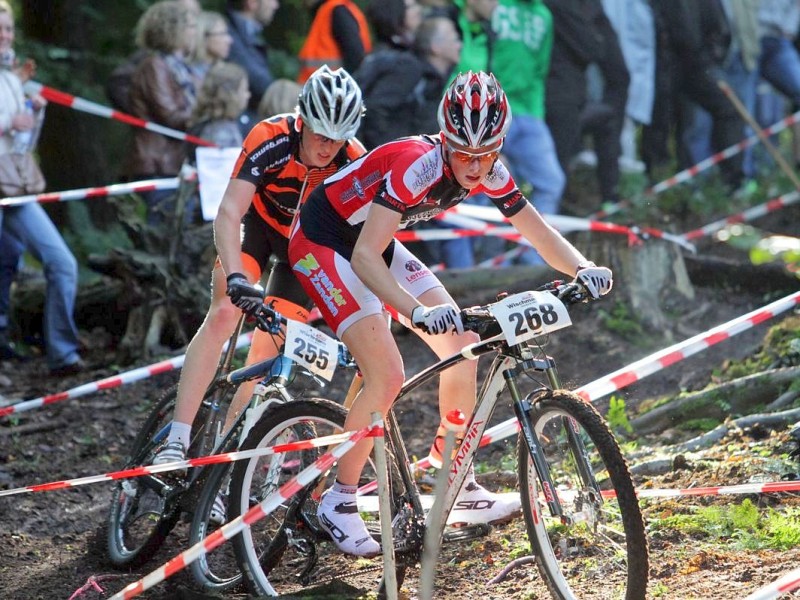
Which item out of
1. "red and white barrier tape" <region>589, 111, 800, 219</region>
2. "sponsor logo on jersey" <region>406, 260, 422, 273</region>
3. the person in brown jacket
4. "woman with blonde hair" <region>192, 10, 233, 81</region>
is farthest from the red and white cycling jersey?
"red and white barrier tape" <region>589, 111, 800, 219</region>

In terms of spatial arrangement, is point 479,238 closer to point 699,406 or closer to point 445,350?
point 699,406

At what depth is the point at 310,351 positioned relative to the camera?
203 inches

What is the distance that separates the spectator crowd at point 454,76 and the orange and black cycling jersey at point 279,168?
304cm

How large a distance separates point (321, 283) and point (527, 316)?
0.98 m

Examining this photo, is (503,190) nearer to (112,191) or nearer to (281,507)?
(281,507)

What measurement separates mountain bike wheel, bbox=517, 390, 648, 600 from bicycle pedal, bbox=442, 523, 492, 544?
0.48m

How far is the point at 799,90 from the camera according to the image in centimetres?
1473

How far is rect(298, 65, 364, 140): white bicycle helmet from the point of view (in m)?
5.73

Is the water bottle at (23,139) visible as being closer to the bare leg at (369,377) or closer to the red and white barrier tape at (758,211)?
the bare leg at (369,377)

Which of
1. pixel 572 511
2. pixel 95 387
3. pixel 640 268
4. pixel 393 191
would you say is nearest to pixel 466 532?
pixel 572 511

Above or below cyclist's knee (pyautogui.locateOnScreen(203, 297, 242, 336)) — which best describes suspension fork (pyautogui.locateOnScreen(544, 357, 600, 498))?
below

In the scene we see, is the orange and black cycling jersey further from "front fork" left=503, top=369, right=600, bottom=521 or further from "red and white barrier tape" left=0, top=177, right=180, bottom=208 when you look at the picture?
Answer: "red and white barrier tape" left=0, top=177, right=180, bottom=208

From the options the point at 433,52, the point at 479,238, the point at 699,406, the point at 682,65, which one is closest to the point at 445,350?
the point at 699,406

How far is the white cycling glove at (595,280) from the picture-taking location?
4.79m
